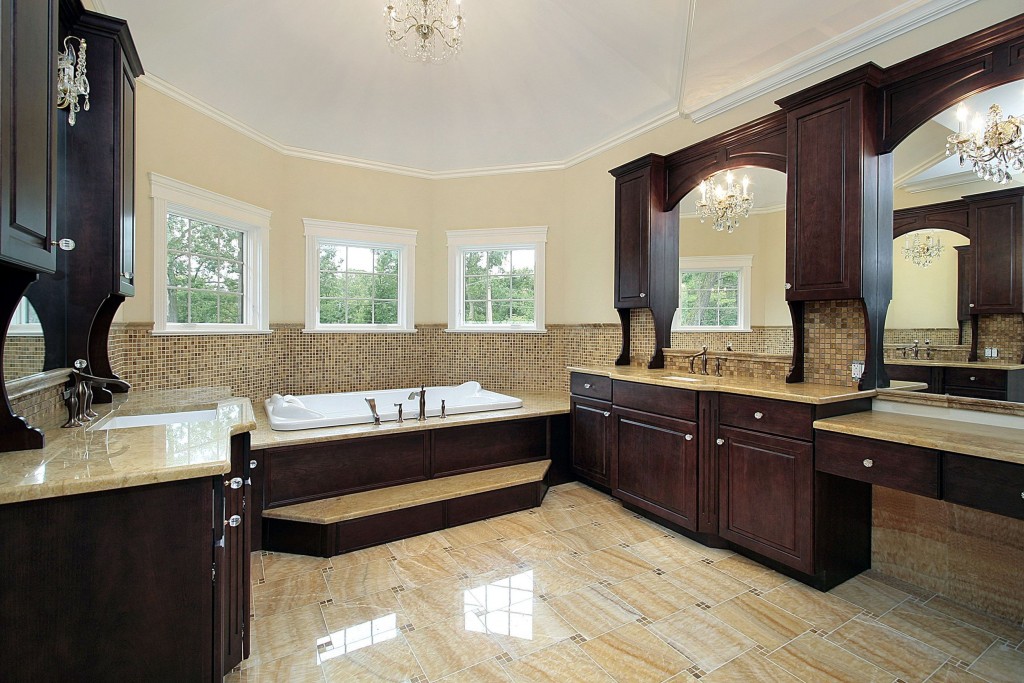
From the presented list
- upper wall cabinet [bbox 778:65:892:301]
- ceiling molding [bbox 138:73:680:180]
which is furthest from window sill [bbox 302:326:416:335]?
upper wall cabinet [bbox 778:65:892:301]

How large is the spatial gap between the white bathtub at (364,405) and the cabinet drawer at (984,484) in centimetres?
270

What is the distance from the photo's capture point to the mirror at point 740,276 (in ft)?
9.93

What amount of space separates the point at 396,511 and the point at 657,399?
5.92ft

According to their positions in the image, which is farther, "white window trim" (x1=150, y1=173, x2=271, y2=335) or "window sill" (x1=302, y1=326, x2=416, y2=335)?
"window sill" (x1=302, y1=326, x2=416, y2=335)

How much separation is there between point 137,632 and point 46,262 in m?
1.06

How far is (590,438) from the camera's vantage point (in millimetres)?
3787

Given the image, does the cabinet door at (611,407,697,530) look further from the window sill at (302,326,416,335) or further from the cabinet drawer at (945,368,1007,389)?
the window sill at (302,326,416,335)

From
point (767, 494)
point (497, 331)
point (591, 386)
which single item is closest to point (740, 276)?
point (591, 386)

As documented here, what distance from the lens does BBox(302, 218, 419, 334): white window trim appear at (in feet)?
15.3

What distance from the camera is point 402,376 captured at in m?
5.11

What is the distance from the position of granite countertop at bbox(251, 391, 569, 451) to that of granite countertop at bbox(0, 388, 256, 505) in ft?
2.95

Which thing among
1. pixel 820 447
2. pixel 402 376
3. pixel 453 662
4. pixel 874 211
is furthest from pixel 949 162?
pixel 402 376

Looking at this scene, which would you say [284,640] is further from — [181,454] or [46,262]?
[46,262]

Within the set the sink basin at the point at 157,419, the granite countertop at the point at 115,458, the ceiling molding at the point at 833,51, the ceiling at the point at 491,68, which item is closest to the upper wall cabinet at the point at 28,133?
the granite countertop at the point at 115,458
